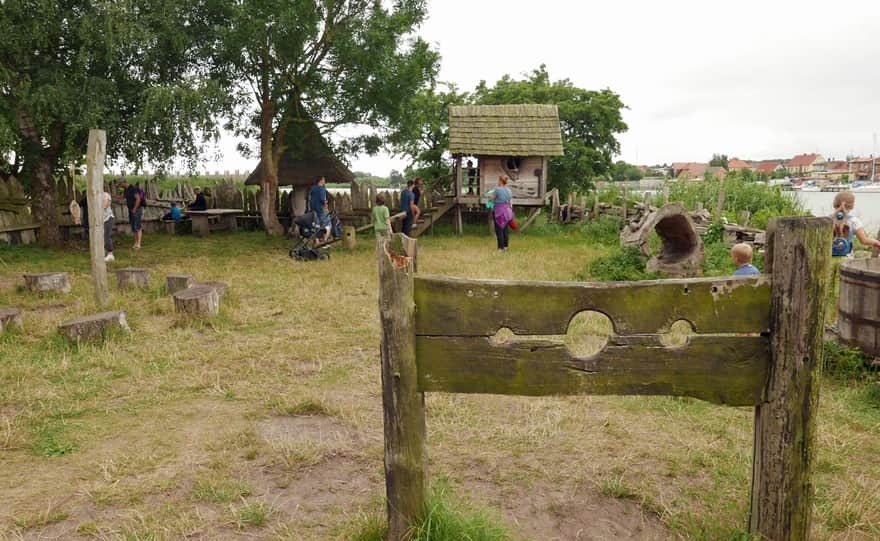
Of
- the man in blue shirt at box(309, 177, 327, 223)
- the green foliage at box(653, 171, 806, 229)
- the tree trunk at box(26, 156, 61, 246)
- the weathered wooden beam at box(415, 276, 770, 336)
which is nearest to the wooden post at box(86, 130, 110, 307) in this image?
the man in blue shirt at box(309, 177, 327, 223)

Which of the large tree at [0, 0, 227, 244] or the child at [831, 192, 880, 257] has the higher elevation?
the large tree at [0, 0, 227, 244]

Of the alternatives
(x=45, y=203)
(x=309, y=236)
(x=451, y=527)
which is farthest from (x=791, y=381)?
(x=45, y=203)

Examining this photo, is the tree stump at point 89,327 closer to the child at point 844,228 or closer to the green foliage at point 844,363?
the green foliage at point 844,363

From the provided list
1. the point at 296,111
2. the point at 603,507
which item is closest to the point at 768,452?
the point at 603,507

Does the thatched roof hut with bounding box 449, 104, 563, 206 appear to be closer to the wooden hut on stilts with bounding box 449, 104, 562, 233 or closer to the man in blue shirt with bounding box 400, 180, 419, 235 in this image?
the wooden hut on stilts with bounding box 449, 104, 562, 233

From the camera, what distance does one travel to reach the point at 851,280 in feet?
20.3

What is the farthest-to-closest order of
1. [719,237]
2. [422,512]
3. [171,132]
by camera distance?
[719,237], [171,132], [422,512]

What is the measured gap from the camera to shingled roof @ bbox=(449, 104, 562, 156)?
20.3 meters

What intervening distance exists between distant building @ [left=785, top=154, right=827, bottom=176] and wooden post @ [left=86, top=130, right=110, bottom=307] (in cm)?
8300

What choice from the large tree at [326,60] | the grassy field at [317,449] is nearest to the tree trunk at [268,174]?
the large tree at [326,60]

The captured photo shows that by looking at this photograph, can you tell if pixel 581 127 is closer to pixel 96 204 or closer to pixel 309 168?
pixel 309 168

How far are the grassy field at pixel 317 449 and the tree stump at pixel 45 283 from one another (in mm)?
2319

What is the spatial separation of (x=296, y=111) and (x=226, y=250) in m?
4.50

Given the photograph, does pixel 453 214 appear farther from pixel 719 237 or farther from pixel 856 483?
pixel 856 483
